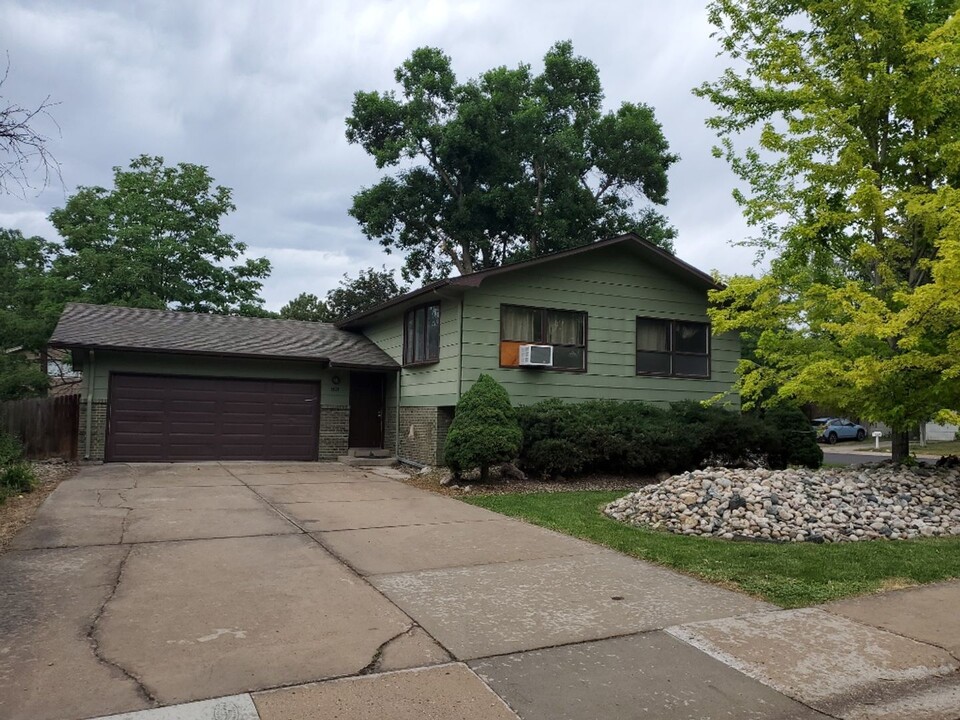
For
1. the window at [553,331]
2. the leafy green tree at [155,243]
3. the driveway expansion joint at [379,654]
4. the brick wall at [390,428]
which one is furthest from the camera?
the leafy green tree at [155,243]

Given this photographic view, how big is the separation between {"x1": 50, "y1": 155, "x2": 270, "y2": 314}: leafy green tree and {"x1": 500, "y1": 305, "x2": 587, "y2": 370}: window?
18306mm

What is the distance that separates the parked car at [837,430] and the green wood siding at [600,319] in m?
23.4

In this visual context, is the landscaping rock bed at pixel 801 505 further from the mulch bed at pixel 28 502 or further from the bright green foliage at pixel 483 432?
the mulch bed at pixel 28 502

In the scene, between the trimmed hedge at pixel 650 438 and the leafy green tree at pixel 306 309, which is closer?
the trimmed hedge at pixel 650 438

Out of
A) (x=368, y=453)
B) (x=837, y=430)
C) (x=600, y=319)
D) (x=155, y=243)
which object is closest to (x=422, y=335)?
(x=368, y=453)

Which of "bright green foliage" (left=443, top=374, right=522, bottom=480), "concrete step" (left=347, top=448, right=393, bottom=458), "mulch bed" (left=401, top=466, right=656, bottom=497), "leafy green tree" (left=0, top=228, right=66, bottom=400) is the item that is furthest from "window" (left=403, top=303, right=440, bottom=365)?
"leafy green tree" (left=0, top=228, right=66, bottom=400)

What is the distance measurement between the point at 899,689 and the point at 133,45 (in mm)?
9567

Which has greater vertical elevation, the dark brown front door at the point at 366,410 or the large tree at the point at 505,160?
the large tree at the point at 505,160

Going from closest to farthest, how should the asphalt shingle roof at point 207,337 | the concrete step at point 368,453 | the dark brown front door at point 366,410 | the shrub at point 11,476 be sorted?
the shrub at point 11,476
the asphalt shingle roof at point 207,337
the concrete step at point 368,453
the dark brown front door at point 366,410

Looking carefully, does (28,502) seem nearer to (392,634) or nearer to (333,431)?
(392,634)

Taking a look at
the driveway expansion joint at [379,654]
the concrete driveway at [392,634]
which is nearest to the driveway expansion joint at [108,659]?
the concrete driveway at [392,634]

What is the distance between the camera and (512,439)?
12.3 m

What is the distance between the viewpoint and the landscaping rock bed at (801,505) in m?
8.05

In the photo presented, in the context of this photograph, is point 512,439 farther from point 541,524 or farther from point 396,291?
point 396,291
